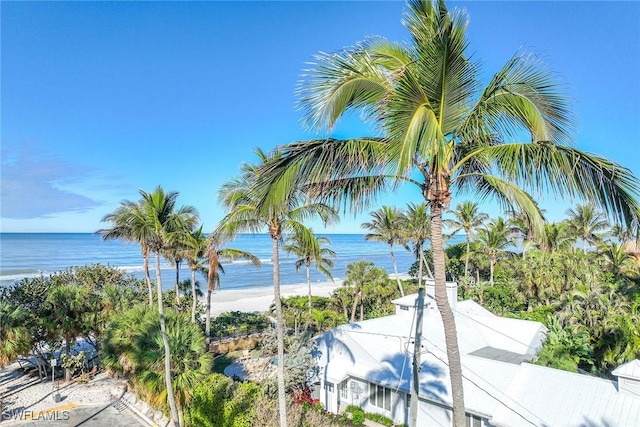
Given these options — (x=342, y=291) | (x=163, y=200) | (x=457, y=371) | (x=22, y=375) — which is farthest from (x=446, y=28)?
(x=342, y=291)

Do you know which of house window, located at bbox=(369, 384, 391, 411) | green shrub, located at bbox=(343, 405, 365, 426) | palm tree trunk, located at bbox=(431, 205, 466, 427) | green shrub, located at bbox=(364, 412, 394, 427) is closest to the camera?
palm tree trunk, located at bbox=(431, 205, 466, 427)

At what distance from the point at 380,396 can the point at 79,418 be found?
34.3ft

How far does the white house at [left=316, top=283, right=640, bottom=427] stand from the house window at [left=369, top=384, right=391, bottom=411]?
33 mm

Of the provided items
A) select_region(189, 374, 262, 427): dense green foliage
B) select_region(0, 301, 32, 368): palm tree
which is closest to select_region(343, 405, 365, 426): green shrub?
select_region(189, 374, 262, 427): dense green foliage

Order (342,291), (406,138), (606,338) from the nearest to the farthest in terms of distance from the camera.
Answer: (406,138), (606,338), (342,291)

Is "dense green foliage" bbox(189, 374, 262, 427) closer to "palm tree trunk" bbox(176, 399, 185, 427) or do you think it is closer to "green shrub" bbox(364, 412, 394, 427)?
"palm tree trunk" bbox(176, 399, 185, 427)

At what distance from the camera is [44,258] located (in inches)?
2916

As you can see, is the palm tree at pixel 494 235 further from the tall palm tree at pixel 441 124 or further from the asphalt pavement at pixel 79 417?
the tall palm tree at pixel 441 124

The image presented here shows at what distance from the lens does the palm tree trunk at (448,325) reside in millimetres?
5523

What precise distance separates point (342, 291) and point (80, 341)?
56.7ft

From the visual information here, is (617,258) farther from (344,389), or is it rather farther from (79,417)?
(79,417)

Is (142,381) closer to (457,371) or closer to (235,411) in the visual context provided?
(235,411)

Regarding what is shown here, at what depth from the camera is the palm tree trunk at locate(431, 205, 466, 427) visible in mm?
5523

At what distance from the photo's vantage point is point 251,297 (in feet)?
155
